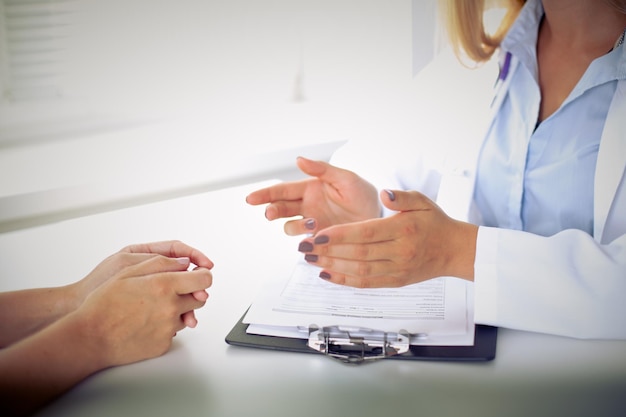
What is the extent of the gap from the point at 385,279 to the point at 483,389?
0.16m

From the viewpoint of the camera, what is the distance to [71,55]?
23.6 inches

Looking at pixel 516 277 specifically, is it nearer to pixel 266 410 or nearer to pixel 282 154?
pixel 266 410

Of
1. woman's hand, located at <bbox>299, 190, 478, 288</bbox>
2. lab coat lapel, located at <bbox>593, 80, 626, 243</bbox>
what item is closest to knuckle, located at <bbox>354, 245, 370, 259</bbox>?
woman's hand, located at <bbox>299, 190, 478, 288</bbox>

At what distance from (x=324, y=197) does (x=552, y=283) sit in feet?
1.09

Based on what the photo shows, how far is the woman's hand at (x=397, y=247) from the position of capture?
572mm

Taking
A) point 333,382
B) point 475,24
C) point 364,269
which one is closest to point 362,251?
point 364,269

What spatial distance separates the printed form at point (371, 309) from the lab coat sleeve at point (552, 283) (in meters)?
0.04

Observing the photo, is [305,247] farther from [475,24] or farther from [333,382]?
[475,24]

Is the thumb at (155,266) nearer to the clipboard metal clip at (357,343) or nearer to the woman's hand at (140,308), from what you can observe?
the woman's hand at (140,308)

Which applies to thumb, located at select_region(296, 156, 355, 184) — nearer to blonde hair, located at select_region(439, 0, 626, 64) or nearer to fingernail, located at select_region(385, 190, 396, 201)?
A: fingernail, located at select_region(385, 190, 396, 201)

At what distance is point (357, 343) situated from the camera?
21.0 inches

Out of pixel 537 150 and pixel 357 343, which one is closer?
pixel 357 343

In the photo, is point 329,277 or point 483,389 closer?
point 483,389

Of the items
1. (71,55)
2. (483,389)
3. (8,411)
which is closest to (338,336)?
(483,389)
